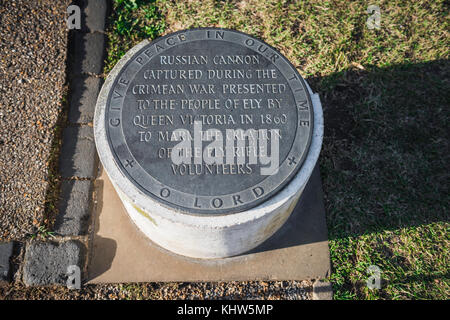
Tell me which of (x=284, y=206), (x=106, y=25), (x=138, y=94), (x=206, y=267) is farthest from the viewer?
(x=106, y=25)

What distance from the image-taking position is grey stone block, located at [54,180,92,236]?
3021 millimetres

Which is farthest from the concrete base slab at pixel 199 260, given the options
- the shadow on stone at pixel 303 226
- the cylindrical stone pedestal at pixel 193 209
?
the cylindrical stone pedestal at pixel 193 209

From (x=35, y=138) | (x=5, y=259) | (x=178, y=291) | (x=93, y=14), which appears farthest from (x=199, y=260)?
(x=93, y=14)

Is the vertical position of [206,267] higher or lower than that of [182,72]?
lower

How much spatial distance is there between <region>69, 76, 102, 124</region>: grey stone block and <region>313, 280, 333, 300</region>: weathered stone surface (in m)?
2.62

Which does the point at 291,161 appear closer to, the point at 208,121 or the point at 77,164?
the point at 208,121

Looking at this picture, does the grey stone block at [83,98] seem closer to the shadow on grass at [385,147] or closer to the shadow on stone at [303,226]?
the shadow on stone at [303,226]

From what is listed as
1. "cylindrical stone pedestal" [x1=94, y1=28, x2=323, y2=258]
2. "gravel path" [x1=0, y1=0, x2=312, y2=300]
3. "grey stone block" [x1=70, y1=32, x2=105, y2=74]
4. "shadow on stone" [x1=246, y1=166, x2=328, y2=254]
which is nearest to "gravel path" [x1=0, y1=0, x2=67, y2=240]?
"gravel path" [x1=0, y1=0, x2=312, y2=300]

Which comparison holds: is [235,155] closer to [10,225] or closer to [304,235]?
[304,235]

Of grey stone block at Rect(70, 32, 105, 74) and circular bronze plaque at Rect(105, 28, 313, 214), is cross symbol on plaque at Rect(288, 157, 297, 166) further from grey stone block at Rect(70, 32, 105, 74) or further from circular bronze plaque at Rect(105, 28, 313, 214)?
grey stone block at Rect(70, 32, 105, 74)

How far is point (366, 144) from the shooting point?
Result: 3467 mm

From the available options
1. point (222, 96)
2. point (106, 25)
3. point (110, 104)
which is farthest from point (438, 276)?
point (106, 25)

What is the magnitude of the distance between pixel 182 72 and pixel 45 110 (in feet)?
5.31

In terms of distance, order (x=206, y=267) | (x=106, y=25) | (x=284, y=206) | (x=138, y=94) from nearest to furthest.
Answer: (x=284, y=206), (x=138, y=94), (x=206, y=267), (x=106, y=25)
